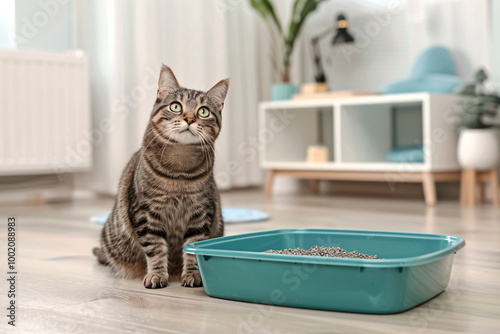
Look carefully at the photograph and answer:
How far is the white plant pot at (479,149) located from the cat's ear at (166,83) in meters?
1.96

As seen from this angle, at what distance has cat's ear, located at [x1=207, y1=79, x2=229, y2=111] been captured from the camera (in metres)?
1.30

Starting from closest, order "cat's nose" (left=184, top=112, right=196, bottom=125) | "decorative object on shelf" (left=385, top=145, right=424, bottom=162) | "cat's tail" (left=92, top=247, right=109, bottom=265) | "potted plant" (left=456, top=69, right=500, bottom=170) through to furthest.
→ "cat's nose" (left=184, top=112, right=196, bottom=125) → "cat's tail" (left=92, top=247, right=109, bottom=265) → "potted plant" (left=456, top=69, right=500, bottom=170) → "decorative object on shelf" (left=385, top=145, right=424, bottom=162)

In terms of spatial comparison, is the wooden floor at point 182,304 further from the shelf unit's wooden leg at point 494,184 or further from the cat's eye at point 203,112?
the shelf unit's wooden leg at point 494,184

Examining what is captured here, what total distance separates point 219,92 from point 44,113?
2.27 metres

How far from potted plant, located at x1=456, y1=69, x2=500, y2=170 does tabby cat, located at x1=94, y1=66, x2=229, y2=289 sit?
1862 mm

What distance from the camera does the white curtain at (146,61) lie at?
3316 mm

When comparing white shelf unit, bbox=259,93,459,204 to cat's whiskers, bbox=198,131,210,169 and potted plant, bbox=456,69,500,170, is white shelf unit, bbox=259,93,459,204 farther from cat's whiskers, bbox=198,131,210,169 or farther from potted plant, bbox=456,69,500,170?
cat's whiskers, bbox=198,131,210,169

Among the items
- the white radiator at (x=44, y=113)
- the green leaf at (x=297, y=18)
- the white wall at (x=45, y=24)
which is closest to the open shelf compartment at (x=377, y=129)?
the green leaf at (x=297, y=18)

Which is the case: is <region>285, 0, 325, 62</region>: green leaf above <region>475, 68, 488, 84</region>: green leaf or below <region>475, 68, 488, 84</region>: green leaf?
above

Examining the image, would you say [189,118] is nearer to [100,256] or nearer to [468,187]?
[100,256]

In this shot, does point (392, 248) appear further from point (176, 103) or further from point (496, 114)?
point (496, 114)

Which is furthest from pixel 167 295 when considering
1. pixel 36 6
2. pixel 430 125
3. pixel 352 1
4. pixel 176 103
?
pixel 352 1

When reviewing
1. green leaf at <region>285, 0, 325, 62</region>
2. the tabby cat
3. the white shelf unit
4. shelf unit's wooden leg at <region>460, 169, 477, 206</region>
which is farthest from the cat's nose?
green leaf at <region>285, 0, 325, 62</region>

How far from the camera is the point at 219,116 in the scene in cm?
132
